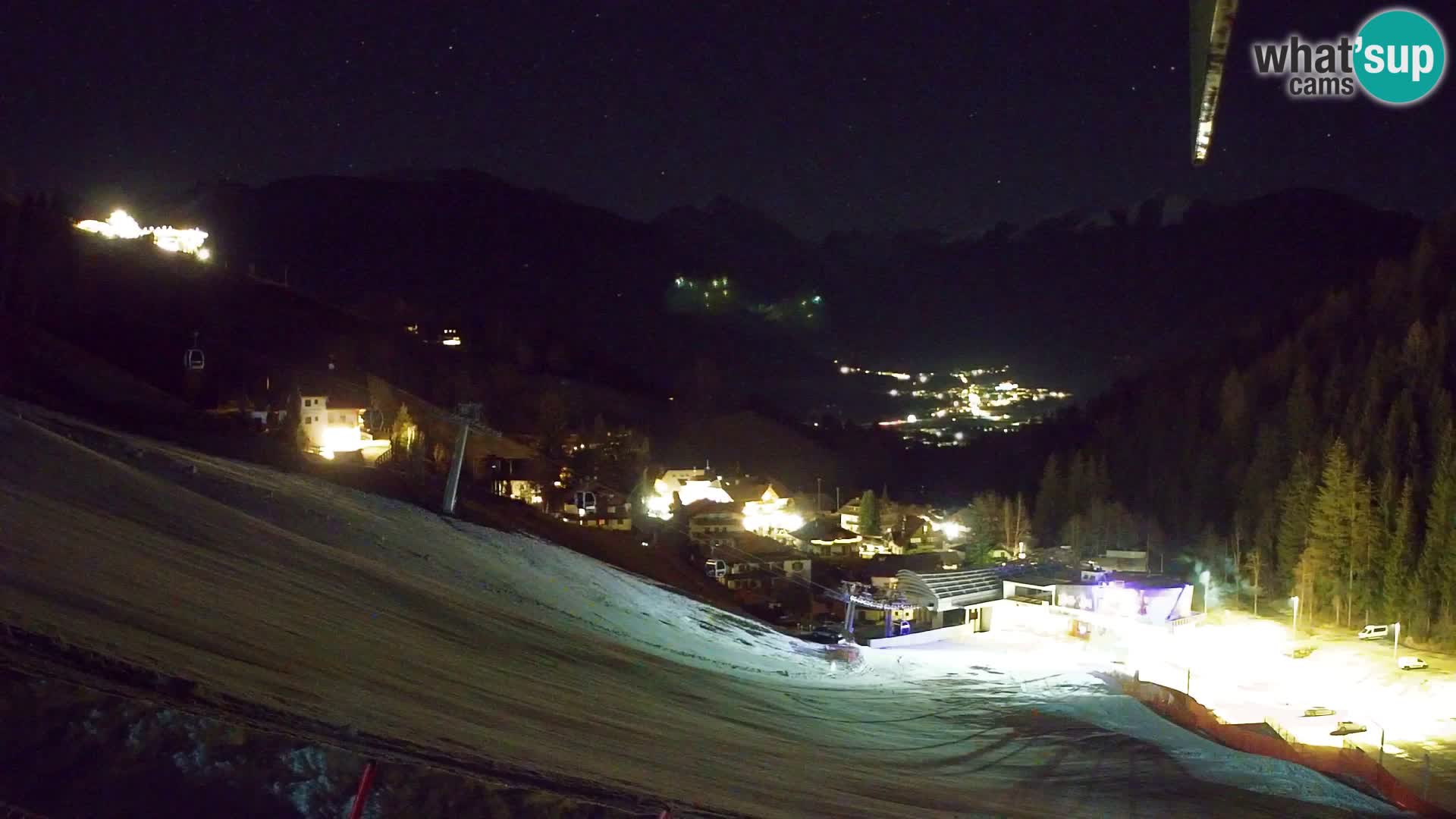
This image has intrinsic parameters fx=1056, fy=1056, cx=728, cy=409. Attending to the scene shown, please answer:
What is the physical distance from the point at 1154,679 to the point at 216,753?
27136 mm

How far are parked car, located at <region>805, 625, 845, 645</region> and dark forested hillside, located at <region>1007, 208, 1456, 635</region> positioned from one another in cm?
2101

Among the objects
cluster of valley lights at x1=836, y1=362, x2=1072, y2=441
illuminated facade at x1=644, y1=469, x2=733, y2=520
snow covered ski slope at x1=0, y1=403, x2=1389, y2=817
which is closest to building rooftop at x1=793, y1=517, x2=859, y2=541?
illuminated facade at x1=644, y1=469, x2=733, y2=520

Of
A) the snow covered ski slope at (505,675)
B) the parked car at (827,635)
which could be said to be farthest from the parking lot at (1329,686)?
the parked car at (827,635)

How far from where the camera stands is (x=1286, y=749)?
60.4ft

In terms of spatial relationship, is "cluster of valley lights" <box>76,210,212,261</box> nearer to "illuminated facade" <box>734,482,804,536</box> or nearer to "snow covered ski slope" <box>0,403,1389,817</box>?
"illuminated facade" <box>734,482,804,536</box>

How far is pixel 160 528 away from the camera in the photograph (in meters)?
14.7

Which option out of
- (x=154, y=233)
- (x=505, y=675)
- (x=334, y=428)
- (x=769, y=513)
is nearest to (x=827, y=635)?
(x=505, y=675)

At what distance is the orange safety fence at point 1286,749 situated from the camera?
52.0ft

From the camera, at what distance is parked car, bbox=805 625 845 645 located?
96.4 feet

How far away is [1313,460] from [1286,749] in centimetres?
3687

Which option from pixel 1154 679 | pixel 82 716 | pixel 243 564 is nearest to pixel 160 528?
pixel 243 564

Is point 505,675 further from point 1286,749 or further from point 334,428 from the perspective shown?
point 334,428

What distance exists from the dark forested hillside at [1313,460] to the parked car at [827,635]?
68.9 ft

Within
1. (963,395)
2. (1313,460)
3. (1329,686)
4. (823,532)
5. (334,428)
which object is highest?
(963,395)
